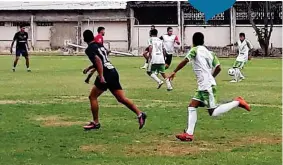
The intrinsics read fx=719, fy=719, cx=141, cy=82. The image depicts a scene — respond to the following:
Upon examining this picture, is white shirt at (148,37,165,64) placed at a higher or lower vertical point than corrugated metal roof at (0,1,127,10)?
lower

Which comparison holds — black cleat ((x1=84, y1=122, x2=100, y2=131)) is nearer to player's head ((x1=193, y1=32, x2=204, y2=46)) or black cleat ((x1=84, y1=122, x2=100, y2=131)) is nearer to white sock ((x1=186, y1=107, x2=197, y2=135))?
white sock ((x1=186, y1=107, x2=197, y2=135))

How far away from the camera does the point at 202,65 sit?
451 inches

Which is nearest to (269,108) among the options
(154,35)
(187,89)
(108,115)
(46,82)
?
(108,115)

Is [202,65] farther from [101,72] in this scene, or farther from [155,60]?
[155,60]

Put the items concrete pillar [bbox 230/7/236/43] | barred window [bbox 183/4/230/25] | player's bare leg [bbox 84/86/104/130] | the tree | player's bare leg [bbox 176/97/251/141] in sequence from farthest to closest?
barred window [bbox 183/4/230/25], concrete pillar [bbox 230/7/236/43], the tree, player's bare leg [bbox 84/86/104/130], player's bare leg [bbox 176/97/251/141]

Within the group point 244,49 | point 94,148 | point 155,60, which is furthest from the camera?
point 244,49

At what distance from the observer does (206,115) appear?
1442 centimetres

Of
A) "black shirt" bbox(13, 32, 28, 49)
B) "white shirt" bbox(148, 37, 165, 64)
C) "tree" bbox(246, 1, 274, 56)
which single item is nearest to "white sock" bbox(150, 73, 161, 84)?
"white shirt" bbox(148, 37, 165, 64)

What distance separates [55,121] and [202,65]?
3.45 m

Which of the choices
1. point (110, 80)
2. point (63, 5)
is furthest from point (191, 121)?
point (63, 5)

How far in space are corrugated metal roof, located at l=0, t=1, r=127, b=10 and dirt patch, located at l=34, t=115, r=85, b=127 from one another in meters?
43.2

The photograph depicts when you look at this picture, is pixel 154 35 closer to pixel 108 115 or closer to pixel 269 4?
pixel 108 115

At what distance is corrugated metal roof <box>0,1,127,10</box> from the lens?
57.4m

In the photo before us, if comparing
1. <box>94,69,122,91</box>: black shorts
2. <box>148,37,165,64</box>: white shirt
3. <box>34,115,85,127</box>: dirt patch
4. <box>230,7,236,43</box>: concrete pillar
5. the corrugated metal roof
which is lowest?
<box>34,115,85,127</box>: dirt patch
